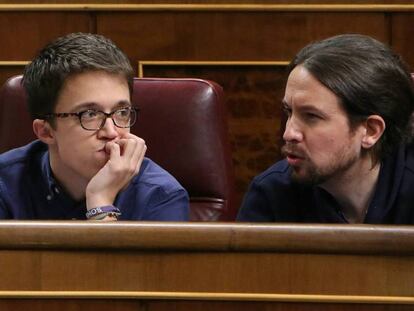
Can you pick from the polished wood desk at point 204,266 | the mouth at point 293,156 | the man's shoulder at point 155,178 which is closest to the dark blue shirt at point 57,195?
the man's shoulder at point 155,178

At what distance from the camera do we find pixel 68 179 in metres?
0.94

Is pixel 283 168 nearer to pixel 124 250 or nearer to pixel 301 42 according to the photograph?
pixel 124 250

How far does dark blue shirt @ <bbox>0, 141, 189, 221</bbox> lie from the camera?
2.98 ft

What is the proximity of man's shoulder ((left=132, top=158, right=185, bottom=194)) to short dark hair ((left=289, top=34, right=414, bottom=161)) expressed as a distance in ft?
0.53

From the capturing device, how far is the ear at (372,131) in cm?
88

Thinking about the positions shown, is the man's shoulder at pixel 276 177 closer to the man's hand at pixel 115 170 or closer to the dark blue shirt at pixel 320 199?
the dark blue shirt at pixel 320 199

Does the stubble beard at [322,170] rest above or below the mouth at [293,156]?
below

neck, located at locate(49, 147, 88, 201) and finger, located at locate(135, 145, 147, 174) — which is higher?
finger, located at locate(135, 145, 147, 174)

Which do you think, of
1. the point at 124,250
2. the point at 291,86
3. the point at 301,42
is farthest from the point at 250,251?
the point at 301,42

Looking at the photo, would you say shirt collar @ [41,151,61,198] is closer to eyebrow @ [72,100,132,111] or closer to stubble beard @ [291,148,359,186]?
eyebrow @ [72,100,132,111]


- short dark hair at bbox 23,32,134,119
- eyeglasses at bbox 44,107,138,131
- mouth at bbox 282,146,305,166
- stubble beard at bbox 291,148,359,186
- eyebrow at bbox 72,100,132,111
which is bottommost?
stubble beard at bbox 291,148,359,186

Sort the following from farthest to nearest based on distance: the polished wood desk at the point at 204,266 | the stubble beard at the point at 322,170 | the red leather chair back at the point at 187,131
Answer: the red leather chair back at the point at 187,131 < the stubble beard at the point at 322,170 < the polished wood desk at the point at 204,266

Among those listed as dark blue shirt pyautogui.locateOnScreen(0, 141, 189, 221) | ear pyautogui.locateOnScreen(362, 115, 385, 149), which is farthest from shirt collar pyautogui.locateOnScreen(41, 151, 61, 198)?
ear pyautogui.locateOnScreen(362, 115, 385, 149)

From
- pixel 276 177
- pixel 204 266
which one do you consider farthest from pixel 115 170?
pixel 204 266
